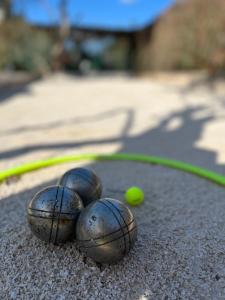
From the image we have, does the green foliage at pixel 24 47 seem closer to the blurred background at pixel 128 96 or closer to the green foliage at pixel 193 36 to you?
the blurred background at pixel 128 96

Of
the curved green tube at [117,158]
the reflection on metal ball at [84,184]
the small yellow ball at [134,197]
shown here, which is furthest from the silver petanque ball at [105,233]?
the curved green tube at [117,158]

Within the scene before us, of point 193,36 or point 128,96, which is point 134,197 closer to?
point 128,96

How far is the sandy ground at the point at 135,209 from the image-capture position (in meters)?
2.39

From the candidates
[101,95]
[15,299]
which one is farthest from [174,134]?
[101,95]

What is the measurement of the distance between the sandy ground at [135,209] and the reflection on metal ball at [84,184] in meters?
0.48

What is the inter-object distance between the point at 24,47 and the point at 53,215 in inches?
901

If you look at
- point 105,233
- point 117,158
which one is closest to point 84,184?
point 105,233

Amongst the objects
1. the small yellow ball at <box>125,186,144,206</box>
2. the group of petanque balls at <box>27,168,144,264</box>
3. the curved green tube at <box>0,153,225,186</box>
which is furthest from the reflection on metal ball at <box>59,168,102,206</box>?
the curved green tube at <box>0,153,225,186</box>

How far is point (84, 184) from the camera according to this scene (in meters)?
3.09

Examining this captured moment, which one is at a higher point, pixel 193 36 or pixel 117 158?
pixel 193 36

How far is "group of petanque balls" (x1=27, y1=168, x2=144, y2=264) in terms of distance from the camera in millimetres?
2428

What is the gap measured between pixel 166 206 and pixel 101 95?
363 inches

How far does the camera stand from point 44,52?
80.1 feet

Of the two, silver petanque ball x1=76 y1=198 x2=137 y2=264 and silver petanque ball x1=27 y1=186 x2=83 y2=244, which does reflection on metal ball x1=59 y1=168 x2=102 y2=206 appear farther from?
silver petanque ball x1=76 y1=198 x2=137 y2=264
